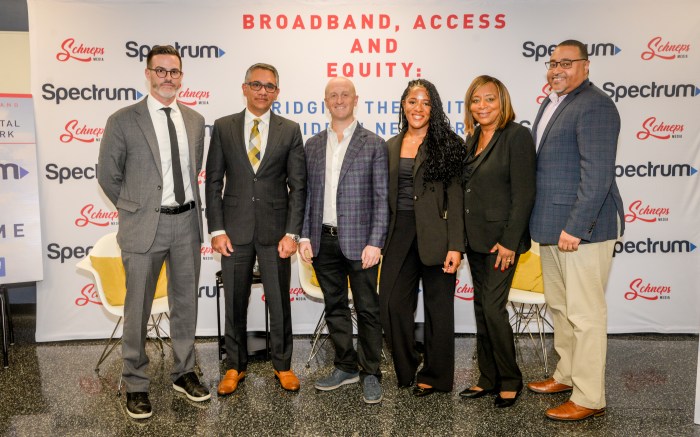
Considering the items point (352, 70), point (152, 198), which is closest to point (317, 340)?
point (152, 198)

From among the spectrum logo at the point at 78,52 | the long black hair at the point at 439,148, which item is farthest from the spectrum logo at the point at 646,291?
the spectrum logo at the point at 78,52

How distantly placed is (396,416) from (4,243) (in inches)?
131

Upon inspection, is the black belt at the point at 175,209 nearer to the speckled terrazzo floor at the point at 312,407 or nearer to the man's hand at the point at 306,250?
the man's hand at the point at 306,250

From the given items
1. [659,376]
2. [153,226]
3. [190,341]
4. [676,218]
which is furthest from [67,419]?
[676,218]

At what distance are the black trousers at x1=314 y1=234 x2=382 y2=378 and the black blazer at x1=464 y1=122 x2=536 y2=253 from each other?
0.69 meters

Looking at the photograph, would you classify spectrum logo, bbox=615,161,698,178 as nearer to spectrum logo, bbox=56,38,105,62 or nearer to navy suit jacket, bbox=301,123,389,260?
navy suit jacket, bbox=301,123,389,260

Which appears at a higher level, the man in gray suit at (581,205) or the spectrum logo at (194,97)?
the spectrum logo at (194,97)

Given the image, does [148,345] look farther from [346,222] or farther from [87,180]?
[346,222]

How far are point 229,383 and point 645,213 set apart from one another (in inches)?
152

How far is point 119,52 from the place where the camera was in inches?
178

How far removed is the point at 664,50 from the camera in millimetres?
4605

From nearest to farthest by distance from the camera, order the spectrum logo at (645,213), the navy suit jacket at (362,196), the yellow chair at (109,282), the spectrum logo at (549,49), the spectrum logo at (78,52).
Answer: the navy suit jacket at (362,196) < the yellow chair at (109,282) < the spectrum logo at (78,52) < the spectrum logo at (549,49) < the spectrum logo at (645,213)

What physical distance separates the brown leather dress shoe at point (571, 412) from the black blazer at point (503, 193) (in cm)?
97

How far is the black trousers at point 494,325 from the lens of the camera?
315 centimetres
